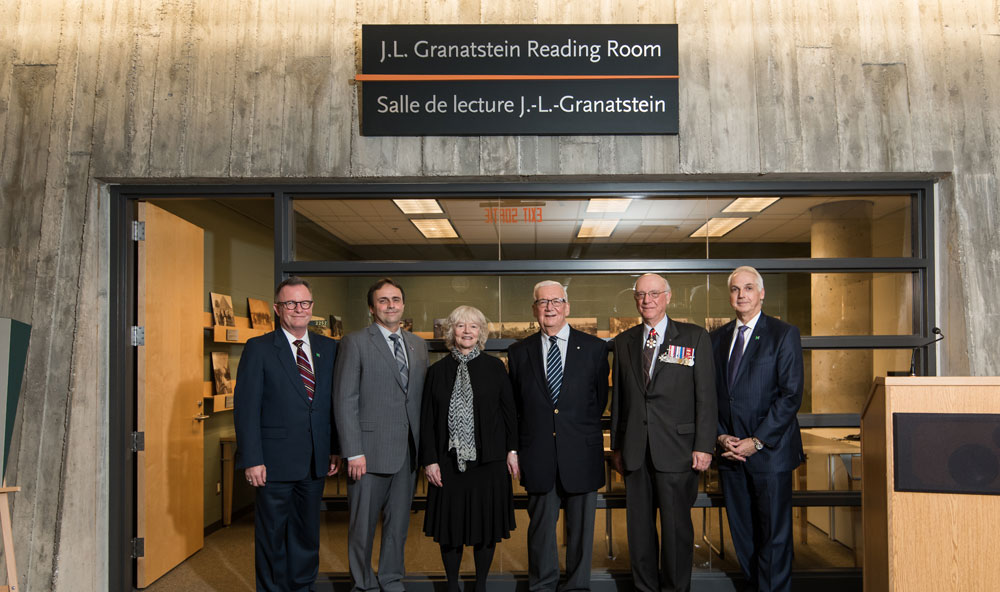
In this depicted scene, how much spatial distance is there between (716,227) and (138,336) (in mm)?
3684

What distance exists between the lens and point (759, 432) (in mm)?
3404

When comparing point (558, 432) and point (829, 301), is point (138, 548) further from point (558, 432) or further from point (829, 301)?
point (829, 301)

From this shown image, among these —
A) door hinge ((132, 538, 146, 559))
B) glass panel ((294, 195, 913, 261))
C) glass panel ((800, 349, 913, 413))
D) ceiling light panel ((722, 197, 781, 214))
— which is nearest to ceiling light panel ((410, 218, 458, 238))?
glass panel ((294, 195, 913, 261))

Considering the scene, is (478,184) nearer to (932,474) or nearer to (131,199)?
(131,199)

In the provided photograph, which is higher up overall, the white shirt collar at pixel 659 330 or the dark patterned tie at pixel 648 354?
the white shirt collar at pixel 659 330

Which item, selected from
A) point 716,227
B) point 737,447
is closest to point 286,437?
point 737,447

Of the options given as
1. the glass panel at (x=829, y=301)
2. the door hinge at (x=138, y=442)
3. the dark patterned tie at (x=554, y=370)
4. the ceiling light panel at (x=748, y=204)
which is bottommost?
the door hinge at (x=138, y=442)

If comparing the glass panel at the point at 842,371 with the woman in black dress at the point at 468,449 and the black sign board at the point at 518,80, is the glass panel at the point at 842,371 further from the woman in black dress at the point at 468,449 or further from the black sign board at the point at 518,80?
the woman in black dress at the point at 468,449

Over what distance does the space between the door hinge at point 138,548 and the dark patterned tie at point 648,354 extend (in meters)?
3.25

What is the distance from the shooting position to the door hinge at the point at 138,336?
13.8ft

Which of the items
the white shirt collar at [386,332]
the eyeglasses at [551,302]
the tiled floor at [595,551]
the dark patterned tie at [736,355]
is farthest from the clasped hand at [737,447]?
the white shirt collar at [386,332]

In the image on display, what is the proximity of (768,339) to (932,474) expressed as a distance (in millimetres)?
1030

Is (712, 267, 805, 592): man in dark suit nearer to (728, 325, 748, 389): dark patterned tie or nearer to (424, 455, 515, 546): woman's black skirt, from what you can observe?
(728, 325, 748, 389): dark patterned tie

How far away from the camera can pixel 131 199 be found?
4.21m
